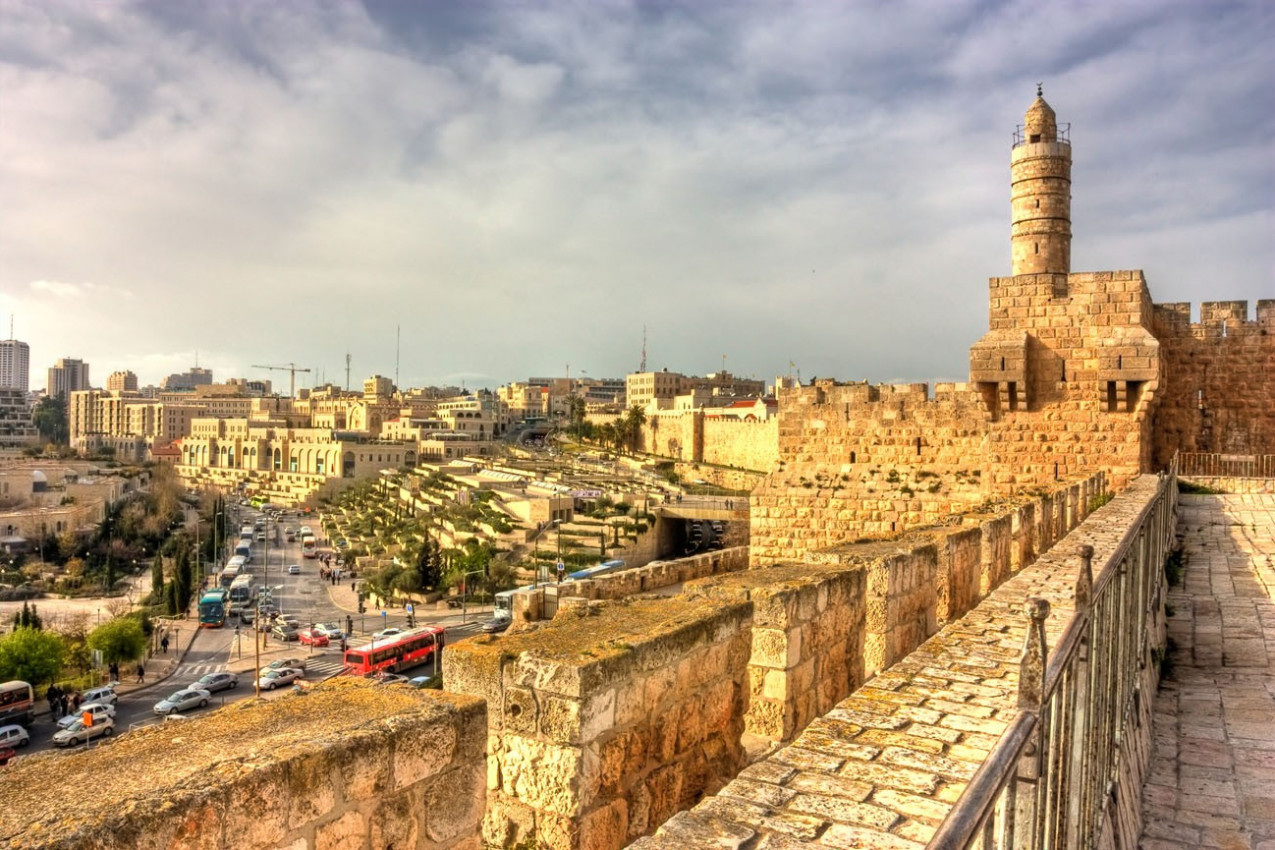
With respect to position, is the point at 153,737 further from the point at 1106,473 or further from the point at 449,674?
the point at 1106,473

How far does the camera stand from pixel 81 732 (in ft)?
62.0

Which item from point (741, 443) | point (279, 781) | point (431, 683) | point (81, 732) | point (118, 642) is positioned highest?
point (279, 781)

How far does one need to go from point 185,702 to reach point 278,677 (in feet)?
7.63

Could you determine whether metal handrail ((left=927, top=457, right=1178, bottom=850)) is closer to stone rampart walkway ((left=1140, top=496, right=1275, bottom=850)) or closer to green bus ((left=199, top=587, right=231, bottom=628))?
stone rampart walkway ((left=1140, top=496, right=1275, bottom=850))

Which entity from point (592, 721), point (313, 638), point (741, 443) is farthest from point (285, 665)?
point (741, 443)

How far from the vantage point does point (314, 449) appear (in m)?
74.0

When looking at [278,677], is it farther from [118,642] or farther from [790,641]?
[790,641]

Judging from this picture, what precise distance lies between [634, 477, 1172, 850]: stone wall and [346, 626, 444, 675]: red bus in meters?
18.3

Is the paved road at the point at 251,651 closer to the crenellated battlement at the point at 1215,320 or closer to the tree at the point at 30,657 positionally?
the tree at the point at 30,657

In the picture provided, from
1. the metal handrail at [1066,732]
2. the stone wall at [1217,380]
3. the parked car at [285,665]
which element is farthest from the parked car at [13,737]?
the stone wall at [1217,380]

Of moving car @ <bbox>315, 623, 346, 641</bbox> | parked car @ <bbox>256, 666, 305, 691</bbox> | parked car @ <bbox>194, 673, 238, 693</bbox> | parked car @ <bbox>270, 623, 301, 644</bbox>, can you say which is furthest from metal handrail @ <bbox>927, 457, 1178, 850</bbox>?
parked car @ <bbox>270, 623, 301, 644</bbox>

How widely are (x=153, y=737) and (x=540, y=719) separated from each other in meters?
0.92

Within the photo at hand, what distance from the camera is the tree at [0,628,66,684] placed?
2361 centimetres

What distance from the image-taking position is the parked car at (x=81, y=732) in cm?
1833
